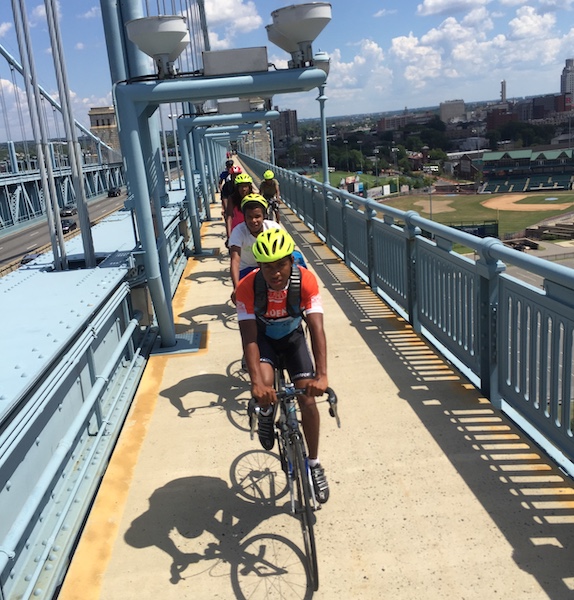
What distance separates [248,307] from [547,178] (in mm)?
115267

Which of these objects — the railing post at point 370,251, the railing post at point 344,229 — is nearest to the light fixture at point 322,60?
the railing post at point 344,229

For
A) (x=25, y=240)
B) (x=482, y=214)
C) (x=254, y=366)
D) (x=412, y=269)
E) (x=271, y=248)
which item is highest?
(x=271, y=248)

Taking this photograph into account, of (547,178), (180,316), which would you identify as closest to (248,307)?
(180,316)

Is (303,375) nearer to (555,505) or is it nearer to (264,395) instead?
(264,395)

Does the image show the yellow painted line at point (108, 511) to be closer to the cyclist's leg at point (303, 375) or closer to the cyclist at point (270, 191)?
the cyclist's leg at point (303, 375)

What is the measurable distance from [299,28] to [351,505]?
14.4ft

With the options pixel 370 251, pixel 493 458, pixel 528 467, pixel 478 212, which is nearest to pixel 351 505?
pixel 493 458

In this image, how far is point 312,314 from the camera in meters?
3.44

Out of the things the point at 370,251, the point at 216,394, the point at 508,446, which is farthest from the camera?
the point at 370,251

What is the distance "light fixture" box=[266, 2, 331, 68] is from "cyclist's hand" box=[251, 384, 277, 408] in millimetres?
4002

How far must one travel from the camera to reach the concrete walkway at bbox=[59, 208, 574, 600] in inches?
121

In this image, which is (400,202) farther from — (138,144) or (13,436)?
(13,436)

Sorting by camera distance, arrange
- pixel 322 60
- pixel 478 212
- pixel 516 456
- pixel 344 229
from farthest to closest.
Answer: pixel 478 212 < pixel 322 60 < pixel 344 229 < pixel 516 456

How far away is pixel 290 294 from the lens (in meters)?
3.44
